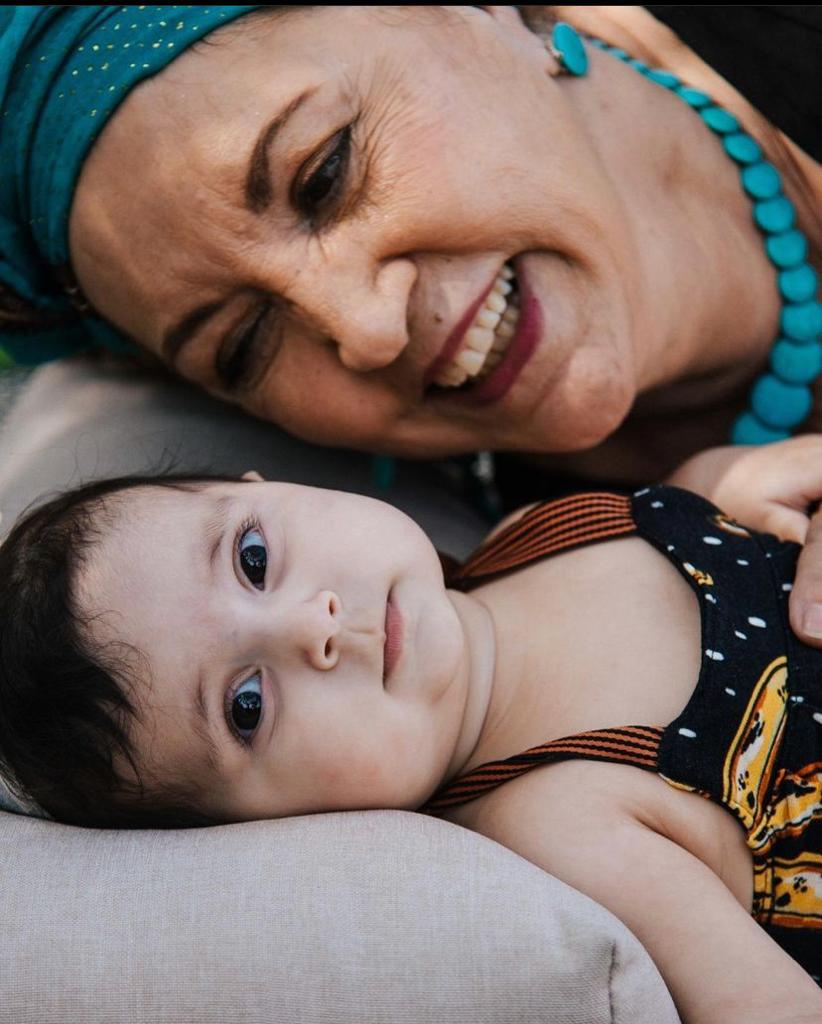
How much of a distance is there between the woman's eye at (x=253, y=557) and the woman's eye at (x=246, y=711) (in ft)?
0.48

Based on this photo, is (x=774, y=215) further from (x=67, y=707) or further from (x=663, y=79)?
(x=67, y=707)

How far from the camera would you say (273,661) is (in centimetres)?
146

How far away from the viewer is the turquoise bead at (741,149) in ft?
7.09

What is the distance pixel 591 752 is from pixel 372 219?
883 mm

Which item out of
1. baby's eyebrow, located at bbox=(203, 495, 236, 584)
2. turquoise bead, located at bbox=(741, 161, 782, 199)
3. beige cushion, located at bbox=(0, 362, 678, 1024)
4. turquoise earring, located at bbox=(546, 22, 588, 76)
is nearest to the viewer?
beige cushion, located at bbox=(0, 362, 678, 1024)

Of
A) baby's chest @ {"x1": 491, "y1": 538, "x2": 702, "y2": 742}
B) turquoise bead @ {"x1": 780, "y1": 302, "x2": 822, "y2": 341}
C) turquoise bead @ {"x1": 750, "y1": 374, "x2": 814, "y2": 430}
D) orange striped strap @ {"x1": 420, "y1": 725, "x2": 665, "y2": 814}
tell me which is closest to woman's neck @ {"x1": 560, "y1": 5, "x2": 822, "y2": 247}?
turquoise bead @ {"x1": 780, "y1": 302, "x2": 822, "y2": 341}

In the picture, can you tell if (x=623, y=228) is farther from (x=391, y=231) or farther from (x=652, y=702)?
(x=652, y=702)

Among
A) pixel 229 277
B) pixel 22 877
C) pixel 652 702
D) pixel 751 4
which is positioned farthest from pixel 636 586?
pixel 751 4

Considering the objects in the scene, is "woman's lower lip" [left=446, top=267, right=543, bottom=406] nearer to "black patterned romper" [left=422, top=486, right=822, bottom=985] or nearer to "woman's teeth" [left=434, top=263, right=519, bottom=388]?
"woman's teeth" [left=434, top=263, right=519, bottom=388]

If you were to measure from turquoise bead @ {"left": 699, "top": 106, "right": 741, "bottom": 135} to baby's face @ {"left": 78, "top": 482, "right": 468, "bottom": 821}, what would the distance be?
1.21 metres

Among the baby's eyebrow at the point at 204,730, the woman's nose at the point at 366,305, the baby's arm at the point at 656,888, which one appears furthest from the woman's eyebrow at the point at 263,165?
the baby's arm at the point at 656,888

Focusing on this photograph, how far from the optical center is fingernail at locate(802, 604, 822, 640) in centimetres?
153

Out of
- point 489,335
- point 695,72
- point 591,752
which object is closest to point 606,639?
point 591,752

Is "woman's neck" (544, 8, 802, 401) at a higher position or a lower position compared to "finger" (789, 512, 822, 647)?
higher
